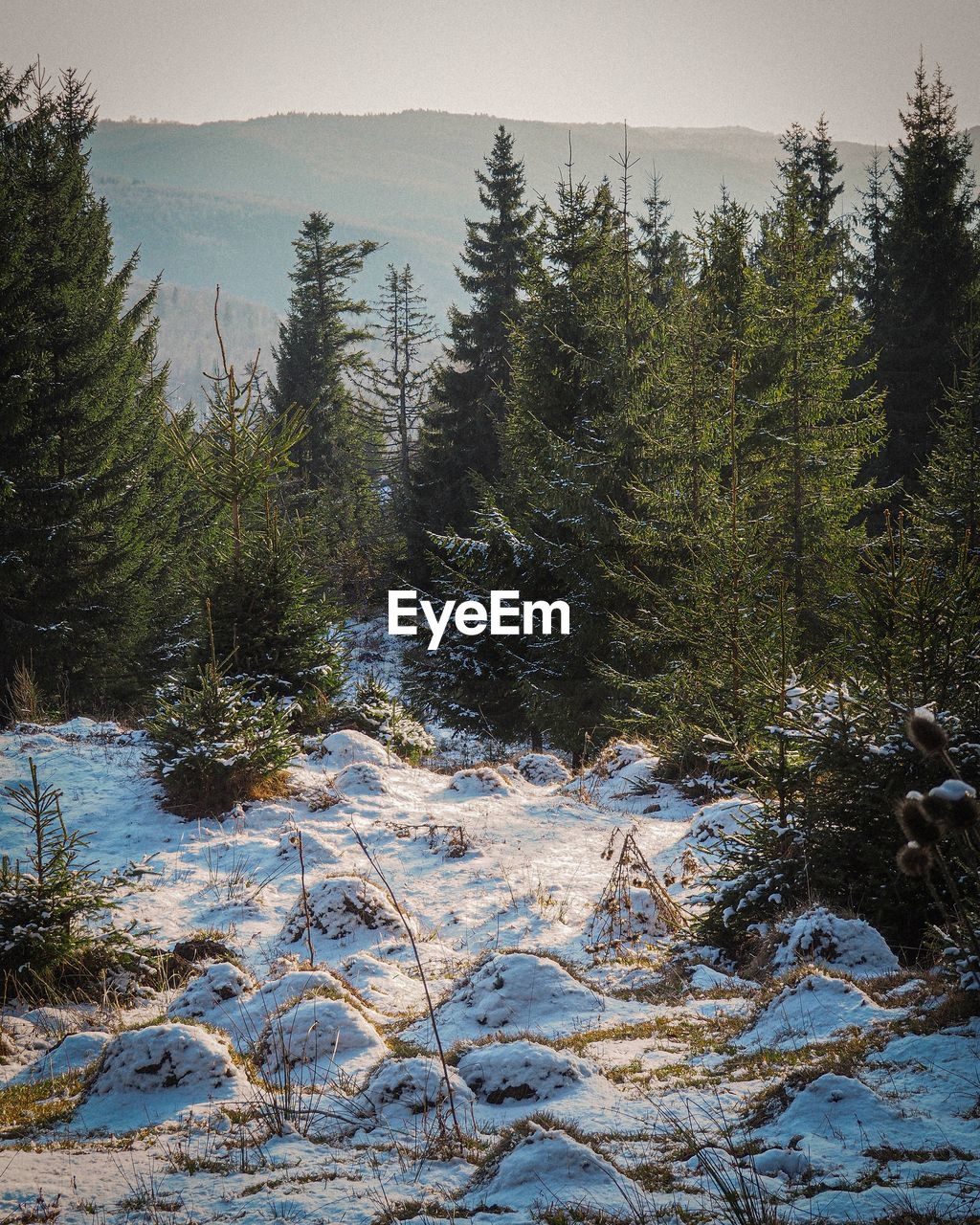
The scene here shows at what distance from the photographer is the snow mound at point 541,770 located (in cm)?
1220

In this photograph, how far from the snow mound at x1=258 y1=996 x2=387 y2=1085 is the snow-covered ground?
0.02 metres

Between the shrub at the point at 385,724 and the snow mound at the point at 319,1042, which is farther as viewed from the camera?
the shrub at the point at 385,724

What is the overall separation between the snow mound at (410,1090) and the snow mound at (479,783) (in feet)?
21.7

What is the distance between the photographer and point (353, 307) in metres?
40.9

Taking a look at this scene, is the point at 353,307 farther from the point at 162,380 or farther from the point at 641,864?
the point at 641,864

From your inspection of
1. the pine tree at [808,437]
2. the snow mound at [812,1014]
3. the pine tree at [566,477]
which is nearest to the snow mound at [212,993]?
the snow mound at [812,1014]

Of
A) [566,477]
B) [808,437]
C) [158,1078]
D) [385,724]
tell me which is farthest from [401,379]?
[158,1078]

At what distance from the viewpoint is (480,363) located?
96.9 feet

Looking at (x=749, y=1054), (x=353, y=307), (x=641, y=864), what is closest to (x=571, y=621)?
(x=641, y=864)

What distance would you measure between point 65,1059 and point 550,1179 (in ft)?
9.75

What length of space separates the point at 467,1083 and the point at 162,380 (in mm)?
21331

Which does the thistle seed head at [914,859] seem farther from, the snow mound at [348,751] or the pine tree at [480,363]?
the pine tree at [480,363]

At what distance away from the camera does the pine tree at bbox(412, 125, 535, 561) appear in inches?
1138

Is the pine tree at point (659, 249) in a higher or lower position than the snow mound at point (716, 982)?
higher
